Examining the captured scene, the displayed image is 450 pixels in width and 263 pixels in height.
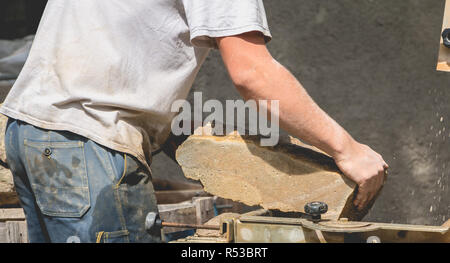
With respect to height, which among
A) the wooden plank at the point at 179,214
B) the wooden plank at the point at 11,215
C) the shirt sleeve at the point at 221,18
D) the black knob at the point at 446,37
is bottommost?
the wooden plank at the point at 179,214

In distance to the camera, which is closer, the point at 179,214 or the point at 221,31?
the point at 221,31

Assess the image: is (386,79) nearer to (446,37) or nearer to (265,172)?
(446,37)

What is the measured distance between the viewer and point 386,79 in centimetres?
411

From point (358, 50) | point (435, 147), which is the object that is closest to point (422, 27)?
point (358, 50)

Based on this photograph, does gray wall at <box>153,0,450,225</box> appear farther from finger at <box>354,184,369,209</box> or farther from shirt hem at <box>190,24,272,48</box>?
shirt hem at <box>190,24,272,48</box>

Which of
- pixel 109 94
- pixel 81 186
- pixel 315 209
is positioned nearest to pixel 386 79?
pixel 315 209

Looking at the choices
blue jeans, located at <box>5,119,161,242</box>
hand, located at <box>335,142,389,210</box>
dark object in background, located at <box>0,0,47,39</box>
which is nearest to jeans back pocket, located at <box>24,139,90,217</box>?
blue jeans, located at <box>5,119,161,242</box>

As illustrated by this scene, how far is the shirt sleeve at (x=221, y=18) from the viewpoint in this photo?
5.74 ft

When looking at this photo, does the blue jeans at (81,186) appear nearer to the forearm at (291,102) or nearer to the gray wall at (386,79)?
the forearm at (291,102)

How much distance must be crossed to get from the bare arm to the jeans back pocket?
59 cm

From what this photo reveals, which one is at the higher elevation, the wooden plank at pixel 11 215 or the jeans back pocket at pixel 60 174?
the jeans back pocket at pixel 60 174

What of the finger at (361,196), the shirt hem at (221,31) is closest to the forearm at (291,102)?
the shirt hem at (221,31)

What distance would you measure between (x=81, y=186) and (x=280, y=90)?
0.75 m
